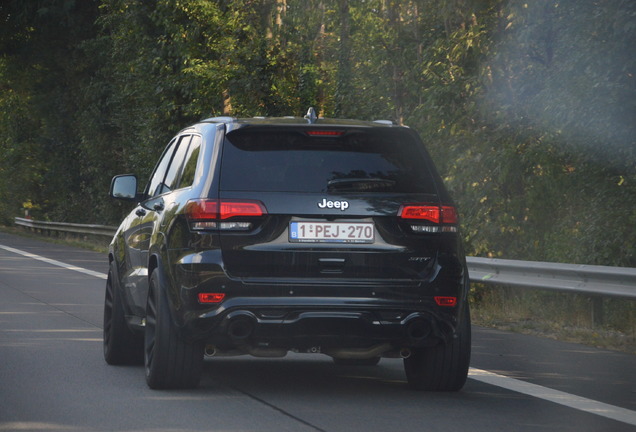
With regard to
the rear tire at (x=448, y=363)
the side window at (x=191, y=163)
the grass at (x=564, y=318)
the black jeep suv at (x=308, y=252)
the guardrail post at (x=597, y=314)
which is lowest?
the grass at (x=564, y=318)

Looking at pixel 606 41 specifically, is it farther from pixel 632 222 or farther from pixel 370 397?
pixel 370 397

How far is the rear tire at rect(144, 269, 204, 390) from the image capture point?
7.30 m

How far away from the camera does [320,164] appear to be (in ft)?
23.6

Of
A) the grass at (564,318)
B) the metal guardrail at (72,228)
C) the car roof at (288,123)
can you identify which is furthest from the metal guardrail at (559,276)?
the metal guardrail at (72,228)

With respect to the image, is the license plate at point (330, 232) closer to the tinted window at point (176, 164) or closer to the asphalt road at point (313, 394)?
the asphalt road at point (313, 394)

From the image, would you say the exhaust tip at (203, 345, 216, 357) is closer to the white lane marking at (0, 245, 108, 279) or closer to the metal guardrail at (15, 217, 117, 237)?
the white lane marking at (0, 245, 108, 279)

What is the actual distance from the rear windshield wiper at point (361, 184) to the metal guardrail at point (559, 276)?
3481 millimetres

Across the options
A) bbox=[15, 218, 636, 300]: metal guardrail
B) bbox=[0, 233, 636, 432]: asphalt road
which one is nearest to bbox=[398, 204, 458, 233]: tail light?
bbox=[0, 233, 636, 432]: asphalt road

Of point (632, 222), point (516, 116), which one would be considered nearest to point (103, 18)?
point (516, 116)

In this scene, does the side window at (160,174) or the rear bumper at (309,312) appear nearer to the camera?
the rear bumper at (309,312)

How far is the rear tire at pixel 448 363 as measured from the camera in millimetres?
7562

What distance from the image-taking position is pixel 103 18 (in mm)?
35219

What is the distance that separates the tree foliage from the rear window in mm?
6049

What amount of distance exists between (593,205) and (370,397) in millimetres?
8050
